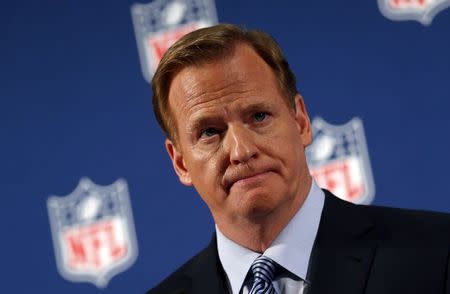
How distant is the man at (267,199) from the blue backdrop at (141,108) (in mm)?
832

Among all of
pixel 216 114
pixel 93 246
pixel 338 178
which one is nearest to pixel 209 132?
pixel 216 114

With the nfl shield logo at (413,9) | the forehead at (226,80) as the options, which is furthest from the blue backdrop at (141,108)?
the forehead at (226,80)

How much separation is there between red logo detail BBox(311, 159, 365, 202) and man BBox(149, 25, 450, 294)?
33.6 inches

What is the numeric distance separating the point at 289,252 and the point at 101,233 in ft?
4.00

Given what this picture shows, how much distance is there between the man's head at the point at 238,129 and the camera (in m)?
1.12

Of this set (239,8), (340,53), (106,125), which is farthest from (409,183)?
(106,125)

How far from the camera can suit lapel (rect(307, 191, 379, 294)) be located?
1.10 meters

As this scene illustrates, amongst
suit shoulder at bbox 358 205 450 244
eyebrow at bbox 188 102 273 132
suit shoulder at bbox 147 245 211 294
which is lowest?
suit shoulder at bbox 147 245 211 294

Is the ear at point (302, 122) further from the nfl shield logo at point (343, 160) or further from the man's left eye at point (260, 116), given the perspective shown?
the nfl shield logo at point (343, 160)

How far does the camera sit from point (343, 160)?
211 centimetres

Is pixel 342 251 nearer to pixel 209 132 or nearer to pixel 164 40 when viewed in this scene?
pixel 209 132

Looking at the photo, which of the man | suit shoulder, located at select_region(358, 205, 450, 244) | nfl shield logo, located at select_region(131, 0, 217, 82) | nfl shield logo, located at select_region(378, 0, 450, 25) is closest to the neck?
the man

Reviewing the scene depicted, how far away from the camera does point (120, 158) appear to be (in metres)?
2.22

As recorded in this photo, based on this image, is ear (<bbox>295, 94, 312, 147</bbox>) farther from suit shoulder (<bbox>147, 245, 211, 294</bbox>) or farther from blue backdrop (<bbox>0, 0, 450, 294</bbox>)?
blue backdrop (<bbox>0, 0, 450, 294</bbox>)
